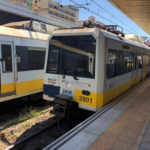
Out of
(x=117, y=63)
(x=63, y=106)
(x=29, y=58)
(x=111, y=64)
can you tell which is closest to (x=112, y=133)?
(x=63, y=106)

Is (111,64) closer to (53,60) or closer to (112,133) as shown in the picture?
(53,60)

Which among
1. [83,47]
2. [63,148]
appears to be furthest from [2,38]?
[63,148]

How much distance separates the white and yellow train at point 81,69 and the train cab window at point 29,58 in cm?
145

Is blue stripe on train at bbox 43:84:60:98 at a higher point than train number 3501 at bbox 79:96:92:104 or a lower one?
higher

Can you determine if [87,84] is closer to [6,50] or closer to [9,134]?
[9,134]

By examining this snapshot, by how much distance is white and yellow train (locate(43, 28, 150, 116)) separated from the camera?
4676 mm

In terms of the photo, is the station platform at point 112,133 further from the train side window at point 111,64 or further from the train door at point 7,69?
the train door at point 7,69

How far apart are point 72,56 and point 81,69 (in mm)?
502

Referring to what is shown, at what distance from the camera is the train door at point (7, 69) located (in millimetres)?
5754

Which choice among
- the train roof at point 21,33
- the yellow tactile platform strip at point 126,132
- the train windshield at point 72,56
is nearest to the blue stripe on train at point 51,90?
the train windshield at point 72,56

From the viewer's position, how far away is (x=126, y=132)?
3.63m

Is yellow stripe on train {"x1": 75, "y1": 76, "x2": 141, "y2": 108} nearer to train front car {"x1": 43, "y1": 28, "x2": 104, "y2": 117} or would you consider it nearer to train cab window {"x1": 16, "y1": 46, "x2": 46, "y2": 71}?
train front car {"x1": 43, "y1": 28, "x2": 104, "y2": 117}

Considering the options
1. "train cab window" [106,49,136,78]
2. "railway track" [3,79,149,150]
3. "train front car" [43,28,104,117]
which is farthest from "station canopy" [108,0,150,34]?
"railway track" [3,79,149,150]

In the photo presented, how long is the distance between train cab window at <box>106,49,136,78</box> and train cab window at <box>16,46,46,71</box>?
136 inches
